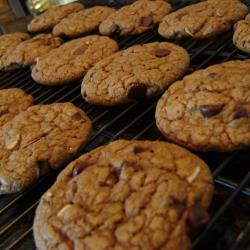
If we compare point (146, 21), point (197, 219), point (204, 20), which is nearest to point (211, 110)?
point (197, 219)

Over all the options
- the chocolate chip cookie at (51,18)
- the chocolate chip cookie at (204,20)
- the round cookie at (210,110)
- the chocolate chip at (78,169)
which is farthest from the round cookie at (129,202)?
the chocolate chip cookie at (51,18)

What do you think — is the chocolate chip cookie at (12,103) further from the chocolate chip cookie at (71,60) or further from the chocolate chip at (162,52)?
the chocolate chip at (162,52)

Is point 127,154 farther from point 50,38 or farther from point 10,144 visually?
point 50,38

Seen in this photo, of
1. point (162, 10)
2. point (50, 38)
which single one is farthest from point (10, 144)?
point (162, 10)

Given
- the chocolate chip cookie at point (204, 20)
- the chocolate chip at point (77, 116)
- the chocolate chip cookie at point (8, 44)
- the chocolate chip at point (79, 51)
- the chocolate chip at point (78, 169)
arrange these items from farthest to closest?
1. the chocolate chip cookie at point (8, 44)
2. the chocolate chip at point (79, 51)
3. the chocolate chip cookie at point (204, 20)
4. the chocolate chip at point (77, 116)
5. the chocolate chip at point (78, 169)

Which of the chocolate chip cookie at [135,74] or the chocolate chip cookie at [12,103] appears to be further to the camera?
the chocolate chip cookie at [12,103]

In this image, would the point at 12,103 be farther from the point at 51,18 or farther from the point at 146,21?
the point at 51,18

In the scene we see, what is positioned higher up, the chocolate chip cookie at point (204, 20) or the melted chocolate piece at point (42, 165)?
the chocolate chip cookie at point (204, 20)

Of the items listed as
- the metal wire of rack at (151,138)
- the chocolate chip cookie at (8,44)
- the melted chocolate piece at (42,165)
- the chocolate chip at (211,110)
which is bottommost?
the metal wire of rack at (151,138)
